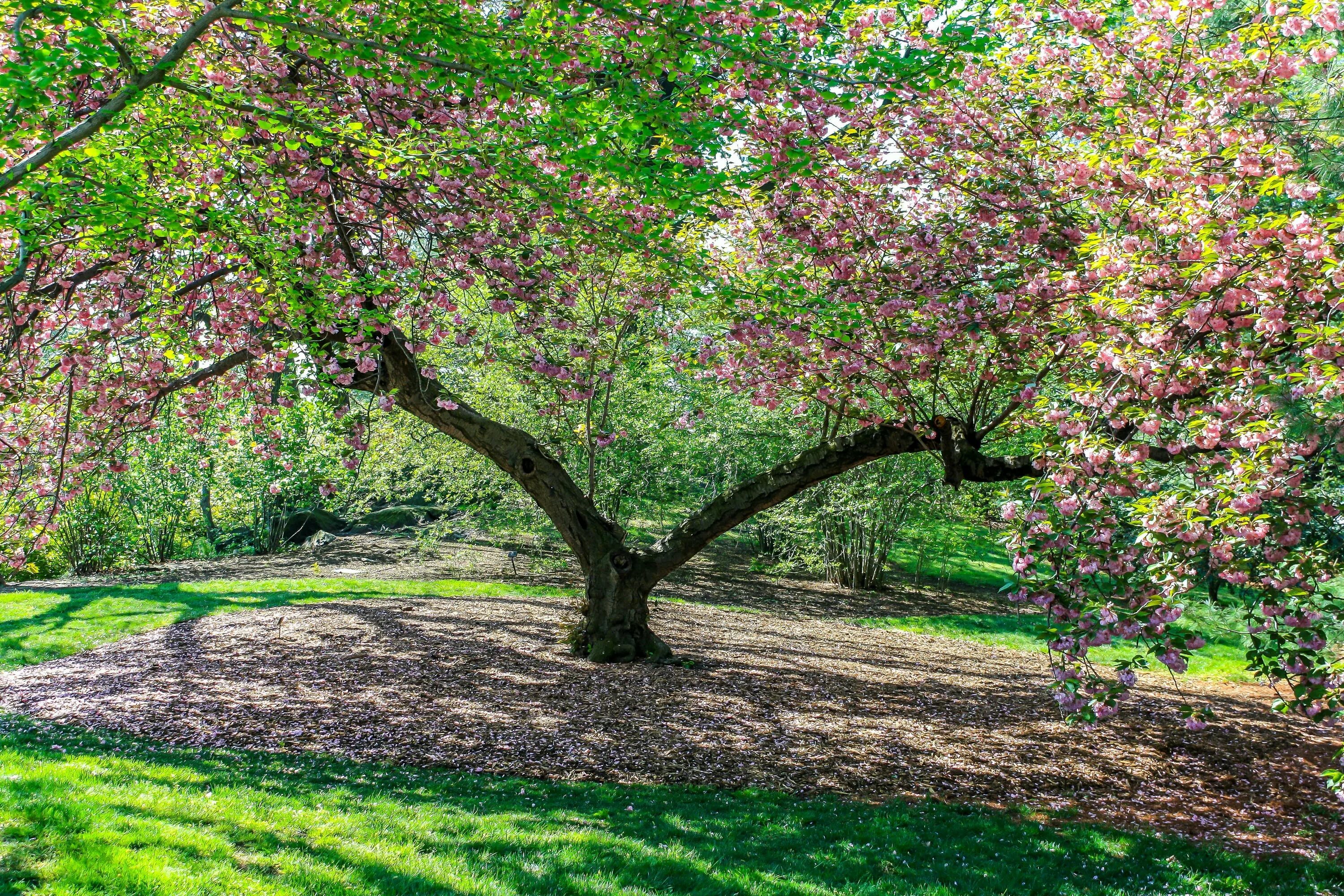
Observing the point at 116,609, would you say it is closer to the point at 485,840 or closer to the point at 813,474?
the point at 485,840

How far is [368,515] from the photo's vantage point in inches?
1061

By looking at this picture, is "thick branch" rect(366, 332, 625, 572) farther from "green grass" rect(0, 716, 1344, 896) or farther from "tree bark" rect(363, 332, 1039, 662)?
"green grass" rect(0, 716, 1344, 896)

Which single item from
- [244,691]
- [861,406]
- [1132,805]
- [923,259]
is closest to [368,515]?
[244,691]

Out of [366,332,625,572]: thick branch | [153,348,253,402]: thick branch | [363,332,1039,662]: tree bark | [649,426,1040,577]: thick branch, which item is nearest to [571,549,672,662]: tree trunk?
[363,332,1039,662]: tree bark

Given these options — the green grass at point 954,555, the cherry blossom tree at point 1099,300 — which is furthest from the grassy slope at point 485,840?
the green grass at point 954,555

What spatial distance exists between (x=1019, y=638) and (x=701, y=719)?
11078 millimetres

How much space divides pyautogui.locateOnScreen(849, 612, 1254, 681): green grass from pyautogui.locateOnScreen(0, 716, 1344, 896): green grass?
10480 millimetres

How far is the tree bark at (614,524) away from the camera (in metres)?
10.1

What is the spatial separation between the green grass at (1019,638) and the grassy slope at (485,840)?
34.2ft

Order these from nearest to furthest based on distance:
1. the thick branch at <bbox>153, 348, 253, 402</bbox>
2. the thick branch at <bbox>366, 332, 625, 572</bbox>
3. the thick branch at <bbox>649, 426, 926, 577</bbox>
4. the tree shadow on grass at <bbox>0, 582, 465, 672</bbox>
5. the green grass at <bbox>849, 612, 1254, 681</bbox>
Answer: the thick branch at <bbox>153, 348, 253, 402</bbox> < the thick branch at <bbox>366, 332, 625, 572</bbox> < the thick branch at <bbox>649, 426, 926, 577</bbox> < the tree shadow on grass at <bbox>0, 582, 465, 672</bbox> < the green grass at <bbox>849, 612, 1254, 681</bbox>

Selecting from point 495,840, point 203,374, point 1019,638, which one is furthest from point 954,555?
point 495,840

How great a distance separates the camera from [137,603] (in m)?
14.2

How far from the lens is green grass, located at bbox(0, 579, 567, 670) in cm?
1123

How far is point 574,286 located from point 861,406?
4.02 meters
